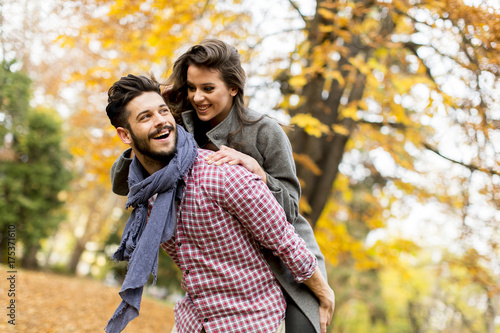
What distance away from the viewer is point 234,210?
199 cm

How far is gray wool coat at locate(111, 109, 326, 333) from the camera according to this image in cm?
226

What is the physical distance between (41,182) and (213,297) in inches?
541

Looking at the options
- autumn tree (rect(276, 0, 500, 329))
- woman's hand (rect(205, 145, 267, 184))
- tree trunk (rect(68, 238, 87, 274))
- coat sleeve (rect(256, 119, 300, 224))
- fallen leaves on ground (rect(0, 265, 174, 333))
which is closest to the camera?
woman's hand (rect(205, 145, 267, 184))

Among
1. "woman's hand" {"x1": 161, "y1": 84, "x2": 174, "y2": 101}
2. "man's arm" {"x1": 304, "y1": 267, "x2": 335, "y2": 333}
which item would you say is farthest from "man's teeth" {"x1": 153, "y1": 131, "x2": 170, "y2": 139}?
"man's arm" {"x1": 304, "y1": 267, "x2": 335, "y2": 333}

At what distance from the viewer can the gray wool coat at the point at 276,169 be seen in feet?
7.42

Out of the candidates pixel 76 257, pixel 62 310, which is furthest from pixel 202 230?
pixel 76 257

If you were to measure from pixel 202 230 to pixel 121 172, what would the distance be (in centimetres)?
74

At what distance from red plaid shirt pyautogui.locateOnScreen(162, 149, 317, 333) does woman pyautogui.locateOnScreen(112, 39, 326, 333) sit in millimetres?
180

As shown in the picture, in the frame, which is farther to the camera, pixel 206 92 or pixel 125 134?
pixel 206 92

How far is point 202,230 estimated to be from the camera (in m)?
2.05

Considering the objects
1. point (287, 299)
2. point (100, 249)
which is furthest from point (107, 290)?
point (287, 299)

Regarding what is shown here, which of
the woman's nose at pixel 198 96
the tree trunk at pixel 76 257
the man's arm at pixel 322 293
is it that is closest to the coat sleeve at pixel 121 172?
the woman's nose at pixel 198 96

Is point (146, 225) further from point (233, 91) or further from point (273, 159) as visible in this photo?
point (233, 91)

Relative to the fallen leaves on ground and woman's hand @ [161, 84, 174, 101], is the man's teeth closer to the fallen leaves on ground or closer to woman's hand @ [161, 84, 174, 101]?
woman's hand @ [161, 84, 174, 101]
